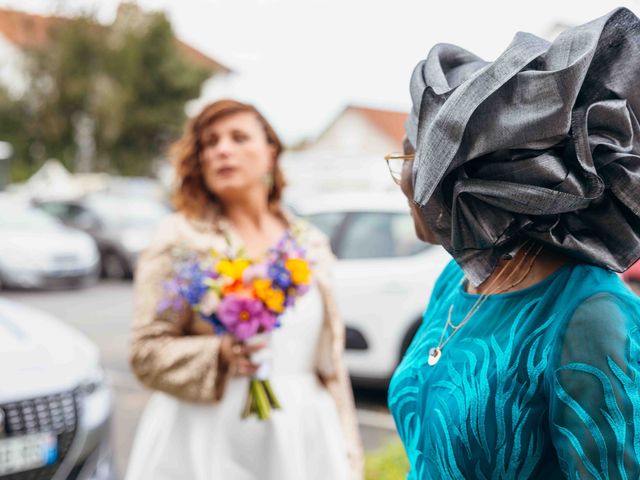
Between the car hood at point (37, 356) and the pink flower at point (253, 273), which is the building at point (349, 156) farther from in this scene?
the pink flower at point (253, 273)

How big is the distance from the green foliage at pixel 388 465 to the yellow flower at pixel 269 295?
1721mm

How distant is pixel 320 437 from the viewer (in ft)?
9.19

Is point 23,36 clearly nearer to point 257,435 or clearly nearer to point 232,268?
point 232,268

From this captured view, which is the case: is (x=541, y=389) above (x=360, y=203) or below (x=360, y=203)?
above

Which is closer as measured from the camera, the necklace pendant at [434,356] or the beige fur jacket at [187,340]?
the necklace pendant at [434,356]

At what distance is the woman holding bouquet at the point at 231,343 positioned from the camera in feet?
8.64

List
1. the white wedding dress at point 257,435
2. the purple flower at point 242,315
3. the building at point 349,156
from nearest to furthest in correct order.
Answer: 1. the purple flower at point 242,315
2. the white wedding dress at point 257,435
3. the building at point 349,156

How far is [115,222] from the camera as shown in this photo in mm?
16234

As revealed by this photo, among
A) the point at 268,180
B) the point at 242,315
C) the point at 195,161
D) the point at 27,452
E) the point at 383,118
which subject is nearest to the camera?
the point at 242,315

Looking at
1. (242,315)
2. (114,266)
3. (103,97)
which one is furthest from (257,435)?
(103,97)

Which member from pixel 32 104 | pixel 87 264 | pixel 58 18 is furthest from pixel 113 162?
pixel 87 264

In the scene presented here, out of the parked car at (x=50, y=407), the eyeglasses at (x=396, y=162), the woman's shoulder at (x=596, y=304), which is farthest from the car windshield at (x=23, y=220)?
the woman's shoulder at (x=596, y=304)

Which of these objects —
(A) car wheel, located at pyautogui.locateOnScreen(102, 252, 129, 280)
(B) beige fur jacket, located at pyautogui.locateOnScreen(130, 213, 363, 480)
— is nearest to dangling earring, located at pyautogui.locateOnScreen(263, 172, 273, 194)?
(B) beige fur jacket, located at pyautogui.locateOnScreen(130, 213, 363, 480)

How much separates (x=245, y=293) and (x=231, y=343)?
19 centimetres
